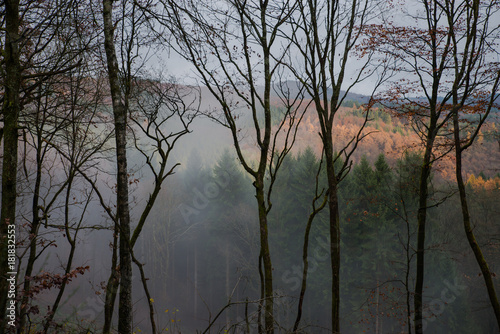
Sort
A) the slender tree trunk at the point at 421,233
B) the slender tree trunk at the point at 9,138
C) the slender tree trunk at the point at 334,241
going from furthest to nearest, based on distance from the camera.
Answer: the slender tree trunk at the point at 421,233 → the slender tree trunk at the point at 334,241 → the slender tree trunk at the point at 9,138

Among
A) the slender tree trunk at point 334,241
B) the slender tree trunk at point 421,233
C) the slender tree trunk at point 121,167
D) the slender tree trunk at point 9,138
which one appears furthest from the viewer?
the slender tree trunk at point 421,233

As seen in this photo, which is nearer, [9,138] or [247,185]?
[9,138]

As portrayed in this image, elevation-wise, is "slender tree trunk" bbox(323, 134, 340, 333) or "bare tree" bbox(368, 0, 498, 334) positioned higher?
"bare tree" bbox(368, 0, 498, 334)

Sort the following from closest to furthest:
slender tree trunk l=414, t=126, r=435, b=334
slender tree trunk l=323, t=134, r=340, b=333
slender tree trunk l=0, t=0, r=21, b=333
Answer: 1. slender tree trunk l=0, t=0, r=21, b=333
2. slender tree trunk l=323, t=134, r=340, b=333
3. slender tree trunk l=414, t=126, r=435, b=334

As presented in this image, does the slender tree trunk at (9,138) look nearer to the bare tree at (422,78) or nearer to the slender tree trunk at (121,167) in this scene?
the slender tree trunk at (121,167)

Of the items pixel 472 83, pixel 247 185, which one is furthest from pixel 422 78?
pixel 247 185

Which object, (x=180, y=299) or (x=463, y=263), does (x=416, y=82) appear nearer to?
(x=463, y=263)

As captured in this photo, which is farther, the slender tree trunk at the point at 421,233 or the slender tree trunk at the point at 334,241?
the slender tree trunk at the point at 421,233

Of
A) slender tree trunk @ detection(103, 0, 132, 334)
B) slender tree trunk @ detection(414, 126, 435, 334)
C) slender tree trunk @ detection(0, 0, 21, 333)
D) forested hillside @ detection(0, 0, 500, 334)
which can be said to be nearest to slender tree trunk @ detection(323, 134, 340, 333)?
forested hillside @ detection(0, 0, 500, 334)

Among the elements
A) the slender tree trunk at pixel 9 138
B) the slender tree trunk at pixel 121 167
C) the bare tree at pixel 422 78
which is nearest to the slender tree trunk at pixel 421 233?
the bare tree at pixel 422 78

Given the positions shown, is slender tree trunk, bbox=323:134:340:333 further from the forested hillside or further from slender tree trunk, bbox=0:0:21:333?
slender tree trunk, bbox=0:0:21:333

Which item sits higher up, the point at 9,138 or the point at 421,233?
the point at 9,138

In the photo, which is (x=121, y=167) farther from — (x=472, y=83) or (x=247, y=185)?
(x=247, y=185)

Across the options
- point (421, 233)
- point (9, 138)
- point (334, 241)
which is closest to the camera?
point (9, 138)
